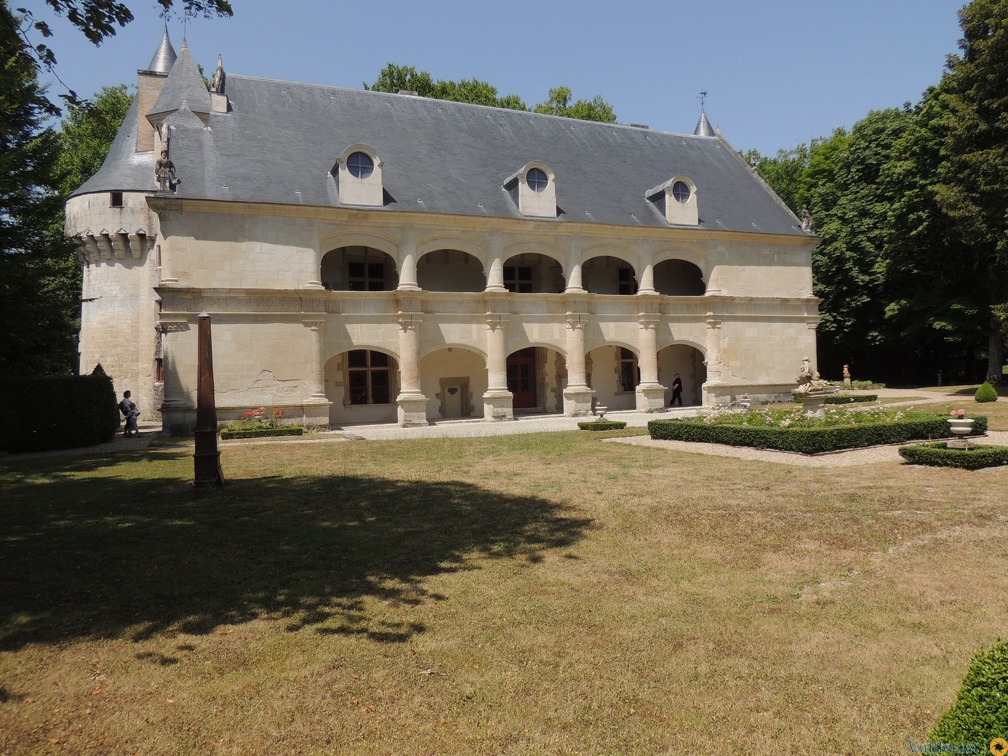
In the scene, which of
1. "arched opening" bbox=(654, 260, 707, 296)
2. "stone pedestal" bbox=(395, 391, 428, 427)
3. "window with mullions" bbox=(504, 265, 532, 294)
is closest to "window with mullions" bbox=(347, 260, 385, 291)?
"stone pedestal" bbox=(395, 391, 428, 427)

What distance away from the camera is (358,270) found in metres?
24.5

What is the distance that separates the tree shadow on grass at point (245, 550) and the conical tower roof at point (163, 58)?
24657 mm

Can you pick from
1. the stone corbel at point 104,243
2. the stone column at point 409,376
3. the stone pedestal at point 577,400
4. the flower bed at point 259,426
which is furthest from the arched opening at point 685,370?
the stone corbel at point 104,243

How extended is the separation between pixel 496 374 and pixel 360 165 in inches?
325

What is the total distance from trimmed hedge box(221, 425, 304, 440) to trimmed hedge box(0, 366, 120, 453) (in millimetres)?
Result: 3250

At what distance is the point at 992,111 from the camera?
2427cm

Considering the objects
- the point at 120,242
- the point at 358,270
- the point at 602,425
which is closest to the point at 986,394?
the point at 602,425

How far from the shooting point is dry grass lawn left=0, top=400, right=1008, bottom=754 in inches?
140

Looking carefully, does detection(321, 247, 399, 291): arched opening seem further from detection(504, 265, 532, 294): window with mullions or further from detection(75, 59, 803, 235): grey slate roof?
detection(504, 265, 532, 294): window with mullions

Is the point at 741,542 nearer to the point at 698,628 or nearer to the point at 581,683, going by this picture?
the point at 698,628

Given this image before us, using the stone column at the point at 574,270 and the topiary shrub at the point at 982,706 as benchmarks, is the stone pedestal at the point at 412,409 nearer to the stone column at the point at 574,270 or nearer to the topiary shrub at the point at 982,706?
the stone column at the point at 574,270

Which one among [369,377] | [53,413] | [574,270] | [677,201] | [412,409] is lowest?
[412,409]

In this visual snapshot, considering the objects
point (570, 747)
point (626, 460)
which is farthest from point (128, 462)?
point (570, 747)

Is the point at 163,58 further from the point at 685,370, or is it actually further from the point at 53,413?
the point at 685,370
